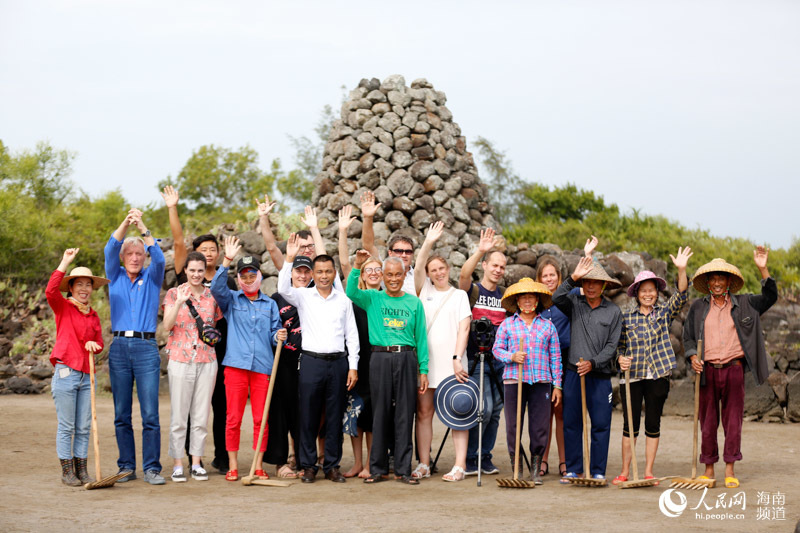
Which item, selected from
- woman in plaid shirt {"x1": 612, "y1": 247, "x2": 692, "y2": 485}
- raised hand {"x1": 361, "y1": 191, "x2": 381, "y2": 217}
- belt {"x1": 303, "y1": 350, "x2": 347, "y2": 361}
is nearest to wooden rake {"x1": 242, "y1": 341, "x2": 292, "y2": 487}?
belt {"x1": 303, "y1": 350, "x2": 347, "y2": 361}

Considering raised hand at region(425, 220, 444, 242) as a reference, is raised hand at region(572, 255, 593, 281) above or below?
below

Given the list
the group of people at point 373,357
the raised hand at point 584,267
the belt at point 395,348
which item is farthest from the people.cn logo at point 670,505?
the belt at point 395,348

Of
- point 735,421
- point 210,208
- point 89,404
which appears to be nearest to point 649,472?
point 735,421

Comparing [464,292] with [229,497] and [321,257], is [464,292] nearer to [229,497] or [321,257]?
[321,257]

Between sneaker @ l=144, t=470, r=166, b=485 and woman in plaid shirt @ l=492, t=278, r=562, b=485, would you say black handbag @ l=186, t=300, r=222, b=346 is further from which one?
woman in plaid shirt @ l=492, t=278, r=562, b=485

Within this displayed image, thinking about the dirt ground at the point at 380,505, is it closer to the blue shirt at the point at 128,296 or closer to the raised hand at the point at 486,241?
the blue shirt at the point at 128,296

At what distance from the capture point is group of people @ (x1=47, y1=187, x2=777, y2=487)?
6.55 m

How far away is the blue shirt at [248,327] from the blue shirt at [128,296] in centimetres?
50

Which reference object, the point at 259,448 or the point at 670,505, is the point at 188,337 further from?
the point at 670,505

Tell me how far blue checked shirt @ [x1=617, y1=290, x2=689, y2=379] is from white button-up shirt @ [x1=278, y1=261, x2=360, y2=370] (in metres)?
2.09

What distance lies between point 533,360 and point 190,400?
2.66 metres

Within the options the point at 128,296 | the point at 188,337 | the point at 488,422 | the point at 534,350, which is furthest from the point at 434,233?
the point at 128,296

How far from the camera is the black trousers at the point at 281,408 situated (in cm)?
686

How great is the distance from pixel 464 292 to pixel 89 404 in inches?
118
